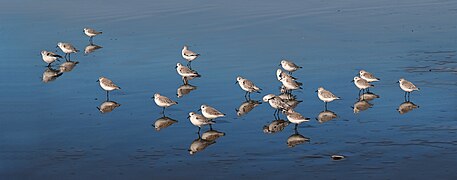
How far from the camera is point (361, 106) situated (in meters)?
21.4

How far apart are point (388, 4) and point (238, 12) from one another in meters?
6.82

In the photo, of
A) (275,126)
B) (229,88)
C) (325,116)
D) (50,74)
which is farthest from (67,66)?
(325,116)

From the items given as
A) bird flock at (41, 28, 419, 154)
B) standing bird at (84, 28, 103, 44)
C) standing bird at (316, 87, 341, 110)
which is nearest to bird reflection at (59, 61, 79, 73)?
standing bird at (84, 28, 103, 44)

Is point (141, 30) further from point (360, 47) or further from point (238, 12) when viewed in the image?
point (360, 47)

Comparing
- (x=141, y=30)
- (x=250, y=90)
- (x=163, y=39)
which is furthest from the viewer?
(x=141, y=30)

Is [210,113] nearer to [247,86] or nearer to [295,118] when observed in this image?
[295,118]

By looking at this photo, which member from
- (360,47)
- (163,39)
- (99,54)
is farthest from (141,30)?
(360,47)

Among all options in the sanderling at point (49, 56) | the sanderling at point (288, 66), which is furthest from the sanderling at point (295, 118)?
the sanderling at point (49, 56)

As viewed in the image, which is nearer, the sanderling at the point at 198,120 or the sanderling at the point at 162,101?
the sanderling at the point at 198,120

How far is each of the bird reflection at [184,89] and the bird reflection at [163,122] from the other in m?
2.54

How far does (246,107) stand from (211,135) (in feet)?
8.40

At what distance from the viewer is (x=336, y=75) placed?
25.1 m

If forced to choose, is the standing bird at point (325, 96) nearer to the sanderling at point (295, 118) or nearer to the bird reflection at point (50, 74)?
the sanderling at point (295, 118)

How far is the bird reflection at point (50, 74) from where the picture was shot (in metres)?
25.8
